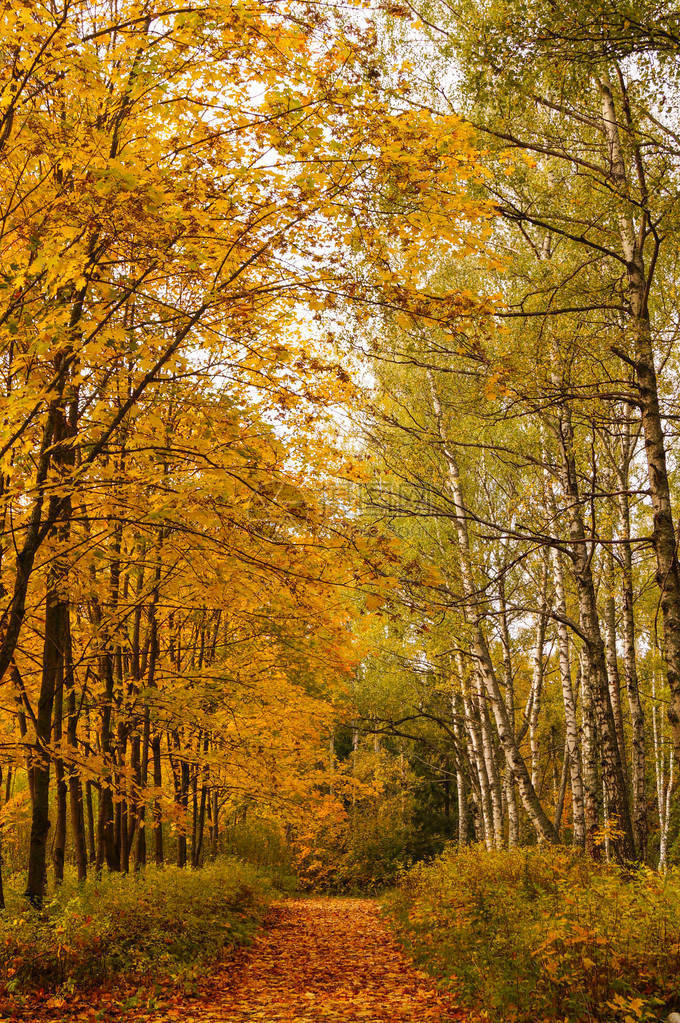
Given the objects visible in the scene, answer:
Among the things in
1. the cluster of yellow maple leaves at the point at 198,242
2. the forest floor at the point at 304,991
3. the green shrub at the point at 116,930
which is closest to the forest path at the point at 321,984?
the forest floor at the point at 304,991

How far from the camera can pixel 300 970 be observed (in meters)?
8.09

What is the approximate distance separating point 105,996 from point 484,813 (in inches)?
433

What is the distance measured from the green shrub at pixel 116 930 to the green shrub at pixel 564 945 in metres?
2.66

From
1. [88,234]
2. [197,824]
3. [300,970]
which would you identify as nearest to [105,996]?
[300,970]

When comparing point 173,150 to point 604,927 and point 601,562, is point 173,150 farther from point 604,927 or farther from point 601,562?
point 601,562

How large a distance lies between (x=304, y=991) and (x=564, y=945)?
314cm

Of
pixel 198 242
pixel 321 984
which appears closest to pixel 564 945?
pixel 321 984

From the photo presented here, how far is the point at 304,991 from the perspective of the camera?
22.7 ft

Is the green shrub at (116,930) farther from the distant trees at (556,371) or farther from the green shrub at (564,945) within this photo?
the distant trees at (556,371)

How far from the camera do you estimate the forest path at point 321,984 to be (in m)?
5.75

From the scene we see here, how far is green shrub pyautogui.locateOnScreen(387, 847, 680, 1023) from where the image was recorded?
4.61 metres

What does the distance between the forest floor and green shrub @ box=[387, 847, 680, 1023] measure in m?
0.38

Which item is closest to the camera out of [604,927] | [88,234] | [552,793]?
[88,234]

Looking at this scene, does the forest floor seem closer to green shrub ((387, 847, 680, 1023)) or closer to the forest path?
the forest path
